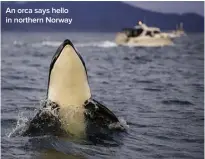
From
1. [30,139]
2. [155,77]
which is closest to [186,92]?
[155,77]

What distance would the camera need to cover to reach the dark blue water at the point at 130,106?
191 inches

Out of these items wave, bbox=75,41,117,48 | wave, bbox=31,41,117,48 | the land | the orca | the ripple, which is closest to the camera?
the orca

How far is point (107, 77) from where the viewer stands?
341 inches

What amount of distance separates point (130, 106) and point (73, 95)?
1.58 m

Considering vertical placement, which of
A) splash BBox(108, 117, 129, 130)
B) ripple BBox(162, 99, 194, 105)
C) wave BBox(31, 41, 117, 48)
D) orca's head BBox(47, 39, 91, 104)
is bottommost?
splash BBox(108, 117, 129, 130)

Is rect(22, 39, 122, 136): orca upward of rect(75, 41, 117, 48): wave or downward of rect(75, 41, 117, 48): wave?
downward

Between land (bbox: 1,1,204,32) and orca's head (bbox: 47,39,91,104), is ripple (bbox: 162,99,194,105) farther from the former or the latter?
orca's head (bbox: 47,39,91,104)

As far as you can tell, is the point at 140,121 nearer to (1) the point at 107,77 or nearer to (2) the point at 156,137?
(2) the point at 156,137

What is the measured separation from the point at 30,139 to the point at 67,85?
86cm

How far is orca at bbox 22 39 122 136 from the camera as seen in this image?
17.5 ft

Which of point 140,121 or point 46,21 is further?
point 46,21

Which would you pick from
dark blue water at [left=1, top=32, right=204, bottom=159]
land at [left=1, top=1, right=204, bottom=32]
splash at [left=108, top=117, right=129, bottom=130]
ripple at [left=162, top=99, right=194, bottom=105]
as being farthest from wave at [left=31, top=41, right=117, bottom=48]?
splash at [left=108, top=117, right=129, bottom=130]

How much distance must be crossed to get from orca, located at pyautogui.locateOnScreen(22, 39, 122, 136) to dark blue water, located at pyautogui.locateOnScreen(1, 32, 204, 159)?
1.15ft

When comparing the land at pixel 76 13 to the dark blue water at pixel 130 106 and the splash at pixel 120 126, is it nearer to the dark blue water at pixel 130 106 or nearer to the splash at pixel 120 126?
the dark blue water at pixel 130 106
